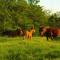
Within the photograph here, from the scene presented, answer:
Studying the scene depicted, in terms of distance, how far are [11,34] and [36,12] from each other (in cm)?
325

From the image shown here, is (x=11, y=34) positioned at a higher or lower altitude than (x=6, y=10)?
lower

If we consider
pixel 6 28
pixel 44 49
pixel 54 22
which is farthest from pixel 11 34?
pixel 44 49

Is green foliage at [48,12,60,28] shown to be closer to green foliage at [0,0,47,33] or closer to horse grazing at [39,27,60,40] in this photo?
green foliage at [0,0,47,33]

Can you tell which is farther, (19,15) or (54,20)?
(54,20)

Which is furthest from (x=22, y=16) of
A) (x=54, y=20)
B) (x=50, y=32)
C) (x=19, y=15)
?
(x=54, y=20)

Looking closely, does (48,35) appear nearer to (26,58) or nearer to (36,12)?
(36,12)

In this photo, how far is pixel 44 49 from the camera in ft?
43.7

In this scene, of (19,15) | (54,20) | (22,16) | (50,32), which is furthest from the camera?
(54,20)

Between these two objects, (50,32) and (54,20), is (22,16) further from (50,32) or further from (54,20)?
(54,20)

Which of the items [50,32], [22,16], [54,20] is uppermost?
[22,16]

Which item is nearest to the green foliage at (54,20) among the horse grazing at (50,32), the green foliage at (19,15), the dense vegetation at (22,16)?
the dense vegetation at (22,16)

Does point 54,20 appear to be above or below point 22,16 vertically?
below

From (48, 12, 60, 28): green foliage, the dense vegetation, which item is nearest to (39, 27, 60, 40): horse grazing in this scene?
the dense vegetation

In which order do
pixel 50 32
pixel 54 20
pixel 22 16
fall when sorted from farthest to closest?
pixel 54 20 → pixel 22 16 → pixel 50 32
